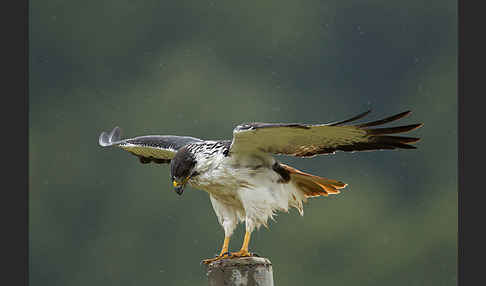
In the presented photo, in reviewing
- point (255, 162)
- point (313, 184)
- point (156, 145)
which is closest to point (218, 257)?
point (255, 162)

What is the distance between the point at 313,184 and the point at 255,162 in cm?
55

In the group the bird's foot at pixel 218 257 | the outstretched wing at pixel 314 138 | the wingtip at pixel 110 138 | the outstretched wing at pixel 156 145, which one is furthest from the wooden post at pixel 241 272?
the wingtip at pixel 110 138

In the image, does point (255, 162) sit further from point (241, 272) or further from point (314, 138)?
point (241, 272)

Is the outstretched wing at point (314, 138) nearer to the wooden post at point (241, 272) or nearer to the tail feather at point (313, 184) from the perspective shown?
the tail feather at point (313, 184)

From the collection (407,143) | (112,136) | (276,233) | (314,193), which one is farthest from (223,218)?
(276,233)

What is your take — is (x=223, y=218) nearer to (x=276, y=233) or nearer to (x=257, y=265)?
(x=257, y=265)

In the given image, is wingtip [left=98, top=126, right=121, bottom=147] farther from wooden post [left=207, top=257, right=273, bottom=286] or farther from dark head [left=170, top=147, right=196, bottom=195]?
wooden post [left=207, top=257, right=273, bottom=286]

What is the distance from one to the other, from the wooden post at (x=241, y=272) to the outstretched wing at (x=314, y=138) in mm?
716

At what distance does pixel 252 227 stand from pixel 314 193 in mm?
705

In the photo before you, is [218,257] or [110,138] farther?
[110,138]

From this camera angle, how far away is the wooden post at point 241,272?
446cm

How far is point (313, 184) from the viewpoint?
16.6 ft

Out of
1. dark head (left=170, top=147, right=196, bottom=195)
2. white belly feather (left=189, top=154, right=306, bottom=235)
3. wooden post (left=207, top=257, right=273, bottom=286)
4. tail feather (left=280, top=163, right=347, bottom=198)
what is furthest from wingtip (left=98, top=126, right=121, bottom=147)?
wooden post (left=207, top=257, right=273, bottom=286)

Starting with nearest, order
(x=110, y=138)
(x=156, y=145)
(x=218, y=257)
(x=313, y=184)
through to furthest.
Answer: (x=218, y=257)
(x=313, y=184)
(x=156, y=145)
(x=110, y=138)
